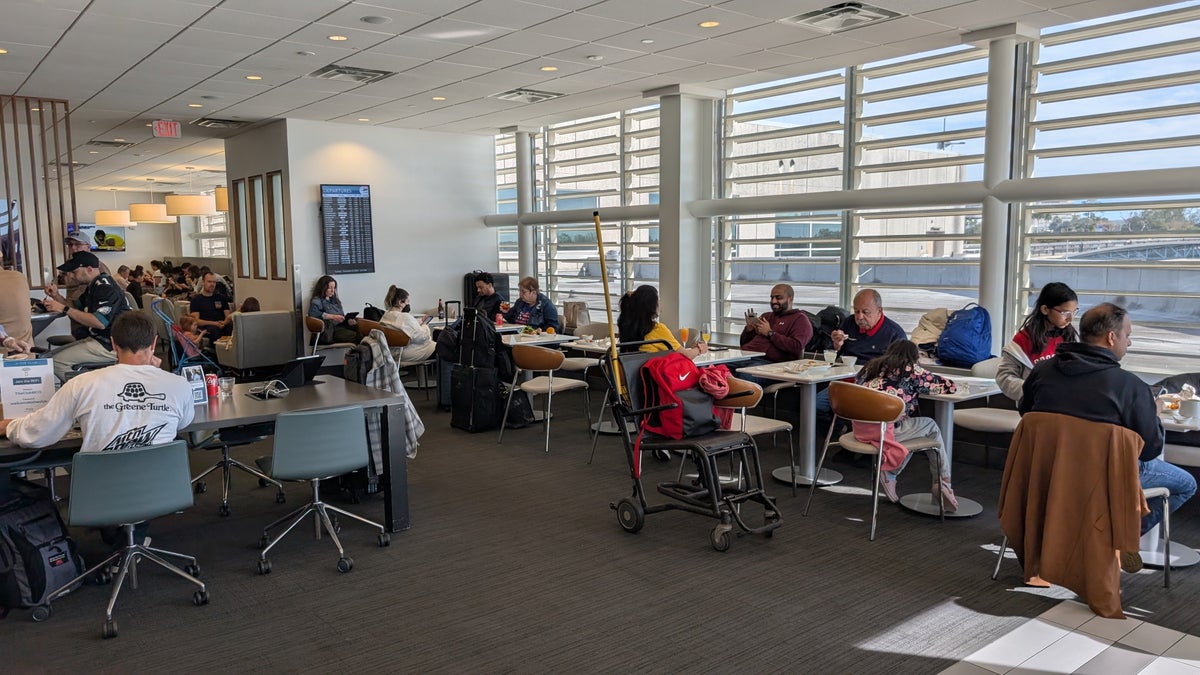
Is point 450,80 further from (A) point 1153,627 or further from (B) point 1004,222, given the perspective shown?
(A) point 1153,627

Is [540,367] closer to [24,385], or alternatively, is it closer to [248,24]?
[248,24]

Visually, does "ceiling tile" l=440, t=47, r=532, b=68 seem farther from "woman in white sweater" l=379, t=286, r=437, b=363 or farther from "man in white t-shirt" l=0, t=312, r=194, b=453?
"man in white t-shirt" l=0, t=312, r=194, b=453

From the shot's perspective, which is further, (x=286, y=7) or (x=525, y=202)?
(x=525, y=202)

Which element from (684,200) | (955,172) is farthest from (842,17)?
(684,200)

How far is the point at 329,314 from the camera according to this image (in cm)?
1002

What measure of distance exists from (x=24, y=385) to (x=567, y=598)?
2870 millimetres

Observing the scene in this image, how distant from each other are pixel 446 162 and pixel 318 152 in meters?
1.84

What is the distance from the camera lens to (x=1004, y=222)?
258 inches

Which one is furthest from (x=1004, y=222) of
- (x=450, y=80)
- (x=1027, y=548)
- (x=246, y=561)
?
(x=246, y=561)

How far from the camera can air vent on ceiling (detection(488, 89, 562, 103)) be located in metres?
8.80

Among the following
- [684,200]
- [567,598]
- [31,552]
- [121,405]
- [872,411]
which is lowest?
[567,598]

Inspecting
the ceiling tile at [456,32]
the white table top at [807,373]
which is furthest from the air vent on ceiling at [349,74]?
the white table top at [807,373]

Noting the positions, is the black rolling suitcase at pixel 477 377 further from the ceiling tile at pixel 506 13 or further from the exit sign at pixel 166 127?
the exit sign at pixel 166 127

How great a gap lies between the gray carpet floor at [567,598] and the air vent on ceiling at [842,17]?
10.9 ft
